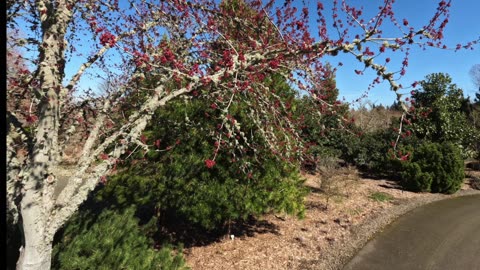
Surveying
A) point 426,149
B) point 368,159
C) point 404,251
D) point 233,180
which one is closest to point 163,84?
point 233,180

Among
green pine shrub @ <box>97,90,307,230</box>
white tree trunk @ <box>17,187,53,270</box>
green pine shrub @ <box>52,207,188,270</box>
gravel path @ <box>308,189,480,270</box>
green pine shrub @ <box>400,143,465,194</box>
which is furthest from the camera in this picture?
green pine shrub @ <box>400,143,465,194</box>

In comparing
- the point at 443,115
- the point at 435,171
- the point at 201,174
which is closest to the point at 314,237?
the point at 201,174

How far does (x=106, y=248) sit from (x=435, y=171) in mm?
12206

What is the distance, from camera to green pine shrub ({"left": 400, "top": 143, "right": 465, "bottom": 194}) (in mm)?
11469

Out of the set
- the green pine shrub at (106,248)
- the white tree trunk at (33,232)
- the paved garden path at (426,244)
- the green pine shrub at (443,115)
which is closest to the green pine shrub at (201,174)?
the green pine shrub at (106,248)

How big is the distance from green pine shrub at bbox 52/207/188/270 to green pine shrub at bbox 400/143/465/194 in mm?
10938

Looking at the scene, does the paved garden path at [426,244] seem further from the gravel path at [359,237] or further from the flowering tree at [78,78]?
the flowering tree at [78,78]

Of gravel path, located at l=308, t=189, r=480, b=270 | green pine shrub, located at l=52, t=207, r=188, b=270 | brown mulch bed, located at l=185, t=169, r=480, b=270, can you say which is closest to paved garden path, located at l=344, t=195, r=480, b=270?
gravel path, located at l=308, t=189, r=480, b=270

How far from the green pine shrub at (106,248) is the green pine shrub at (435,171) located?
431 inches

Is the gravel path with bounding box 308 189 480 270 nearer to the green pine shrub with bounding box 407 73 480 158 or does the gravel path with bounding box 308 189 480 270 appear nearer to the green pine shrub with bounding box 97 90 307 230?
the green pine shrub with bounding box 97 90 307 230

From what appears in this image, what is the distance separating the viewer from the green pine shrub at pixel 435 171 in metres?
11.5

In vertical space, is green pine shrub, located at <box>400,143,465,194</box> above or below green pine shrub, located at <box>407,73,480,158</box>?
below

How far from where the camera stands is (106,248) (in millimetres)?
3236

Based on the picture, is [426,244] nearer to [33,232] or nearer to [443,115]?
[33,232]
